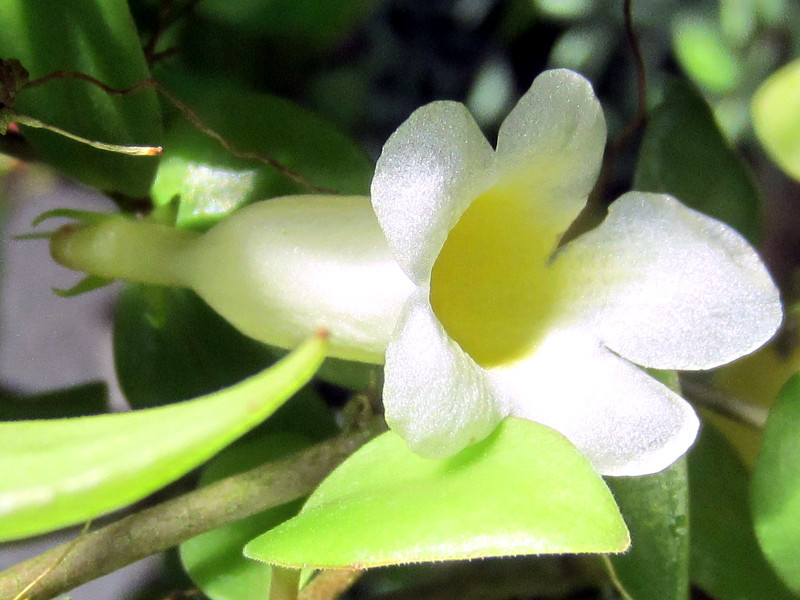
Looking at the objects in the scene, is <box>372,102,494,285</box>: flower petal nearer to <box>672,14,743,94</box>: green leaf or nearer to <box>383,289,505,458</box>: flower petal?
<box>383,289,505,458</box>: flower petal

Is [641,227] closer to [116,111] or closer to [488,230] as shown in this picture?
[488,230]

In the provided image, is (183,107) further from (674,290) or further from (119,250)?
(674,290)

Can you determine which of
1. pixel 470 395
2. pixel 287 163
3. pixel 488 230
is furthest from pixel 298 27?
pixel 470 395

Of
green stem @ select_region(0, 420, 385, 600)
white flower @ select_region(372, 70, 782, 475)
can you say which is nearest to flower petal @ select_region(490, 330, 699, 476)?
white flower @ select_region(372, 70, 782, 475)

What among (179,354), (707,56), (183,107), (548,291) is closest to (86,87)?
(183,107)

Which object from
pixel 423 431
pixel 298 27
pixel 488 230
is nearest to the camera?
pixel 423 431

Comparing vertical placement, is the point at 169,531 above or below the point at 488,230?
below
